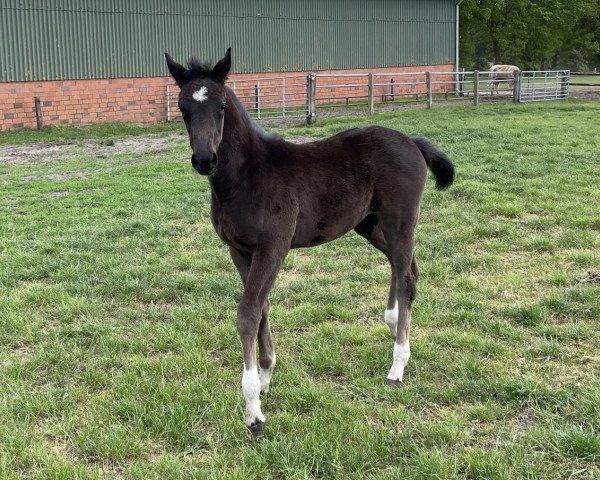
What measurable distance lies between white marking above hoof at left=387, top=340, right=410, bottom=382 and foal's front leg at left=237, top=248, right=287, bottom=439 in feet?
3.01

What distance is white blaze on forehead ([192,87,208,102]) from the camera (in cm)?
309

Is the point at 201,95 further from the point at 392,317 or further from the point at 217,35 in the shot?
the point at 217,35

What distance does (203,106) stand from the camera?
3.09 meters

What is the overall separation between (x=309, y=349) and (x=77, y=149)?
39.6 ft

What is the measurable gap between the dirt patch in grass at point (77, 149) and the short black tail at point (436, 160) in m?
10.3

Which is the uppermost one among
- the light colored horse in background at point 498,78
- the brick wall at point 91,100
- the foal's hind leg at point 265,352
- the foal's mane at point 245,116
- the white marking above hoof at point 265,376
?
the light colored horse in background at point 498,78

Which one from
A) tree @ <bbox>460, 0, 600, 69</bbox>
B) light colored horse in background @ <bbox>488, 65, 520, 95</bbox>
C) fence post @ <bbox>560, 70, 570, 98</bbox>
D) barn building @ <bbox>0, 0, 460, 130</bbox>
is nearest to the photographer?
barn building @ <bbox>0, 0, 460, 130</bbox>

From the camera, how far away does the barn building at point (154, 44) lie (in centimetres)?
1838

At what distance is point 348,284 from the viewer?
5422mm

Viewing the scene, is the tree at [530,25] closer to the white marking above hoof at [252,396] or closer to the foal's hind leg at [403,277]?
the foal's hind leg at [403,277]

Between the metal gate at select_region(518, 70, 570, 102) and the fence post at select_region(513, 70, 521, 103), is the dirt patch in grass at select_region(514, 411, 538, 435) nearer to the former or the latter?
the fence post at select_region(513, 70, 521, 103)

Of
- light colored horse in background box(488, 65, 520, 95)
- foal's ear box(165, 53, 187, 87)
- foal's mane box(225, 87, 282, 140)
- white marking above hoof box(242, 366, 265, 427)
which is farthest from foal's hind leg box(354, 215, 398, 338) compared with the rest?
light colored horse in background box(488, 65, 520, 95)

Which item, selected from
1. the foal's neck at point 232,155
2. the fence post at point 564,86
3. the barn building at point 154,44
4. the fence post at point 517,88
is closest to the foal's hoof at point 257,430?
the foal's neck at point 232,155

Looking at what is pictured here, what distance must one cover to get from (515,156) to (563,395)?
849 cm
